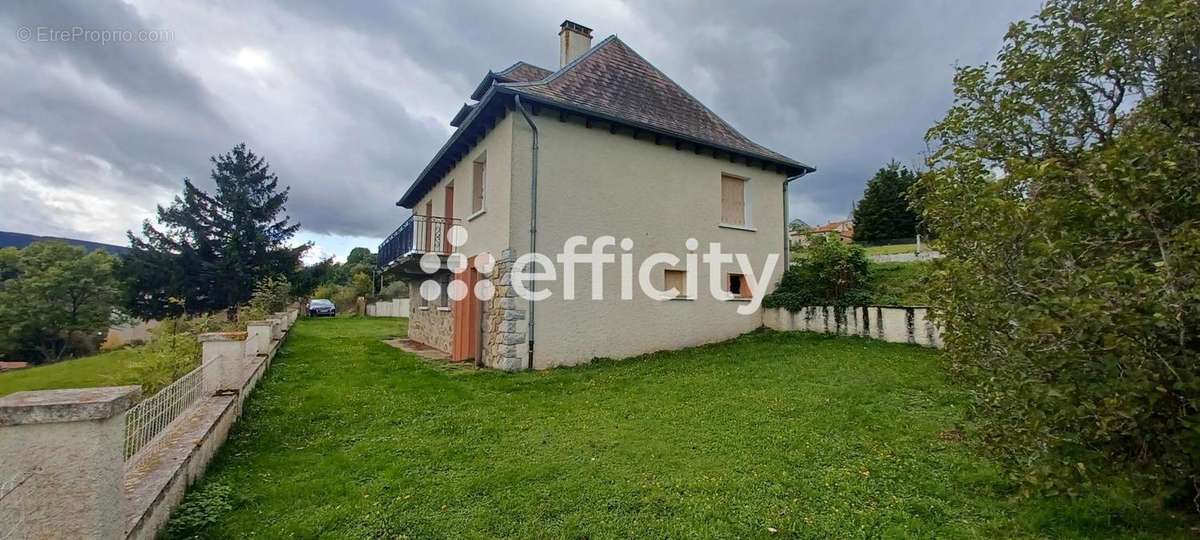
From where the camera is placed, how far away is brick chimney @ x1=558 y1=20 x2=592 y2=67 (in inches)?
488

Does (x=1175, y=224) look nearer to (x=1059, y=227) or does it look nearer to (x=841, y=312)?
(x=1059, y=227)

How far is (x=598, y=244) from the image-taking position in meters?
9.64

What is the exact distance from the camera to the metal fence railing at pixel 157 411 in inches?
122

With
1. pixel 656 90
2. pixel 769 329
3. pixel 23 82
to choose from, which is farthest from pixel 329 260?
pixel 769 329

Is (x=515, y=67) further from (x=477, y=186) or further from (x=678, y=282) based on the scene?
(x=678, y=282)

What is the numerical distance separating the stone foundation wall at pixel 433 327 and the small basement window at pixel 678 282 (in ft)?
16.4

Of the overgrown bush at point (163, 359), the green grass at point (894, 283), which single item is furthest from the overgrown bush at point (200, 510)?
the green grass at point (894, 283)

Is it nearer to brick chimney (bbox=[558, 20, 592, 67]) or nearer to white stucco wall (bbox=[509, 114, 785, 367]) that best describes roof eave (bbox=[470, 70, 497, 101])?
brick chimney (bbox=[558, 20, 592, 67])

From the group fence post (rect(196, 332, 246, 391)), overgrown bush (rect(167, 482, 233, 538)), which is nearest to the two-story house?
fence post (rect(196, 332, 246, 391))

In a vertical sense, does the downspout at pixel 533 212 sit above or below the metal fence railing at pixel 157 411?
above

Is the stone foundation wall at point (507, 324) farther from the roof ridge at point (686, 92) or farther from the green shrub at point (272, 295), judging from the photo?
the green shrub at point (272, 295)

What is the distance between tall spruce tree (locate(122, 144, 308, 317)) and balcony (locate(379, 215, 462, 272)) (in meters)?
18.1

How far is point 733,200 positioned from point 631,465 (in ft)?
29.8

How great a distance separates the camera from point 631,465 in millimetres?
4039
